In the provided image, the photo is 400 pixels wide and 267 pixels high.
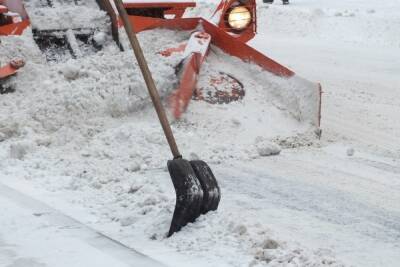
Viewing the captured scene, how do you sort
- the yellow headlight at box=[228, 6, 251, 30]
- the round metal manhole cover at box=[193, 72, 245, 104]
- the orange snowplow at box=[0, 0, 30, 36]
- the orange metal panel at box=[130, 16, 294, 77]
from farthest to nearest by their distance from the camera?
the yellow headlight at box=[228, 6, 251, 30] < the orange metal panel at box=[130, 16, 294, 77] < the orange snowplow at box=[0, 0, 30, 36] < the round metal manhole cover at box=[193, 72, 245, 104]

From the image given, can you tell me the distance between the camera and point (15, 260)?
9.23ft

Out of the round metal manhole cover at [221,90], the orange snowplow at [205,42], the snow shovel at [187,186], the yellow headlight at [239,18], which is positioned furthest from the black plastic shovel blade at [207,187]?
the yellow headlight at [239,18]

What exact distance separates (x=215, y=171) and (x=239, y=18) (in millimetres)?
1956

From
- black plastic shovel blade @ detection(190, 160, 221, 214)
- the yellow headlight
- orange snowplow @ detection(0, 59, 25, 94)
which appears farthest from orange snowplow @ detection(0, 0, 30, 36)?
black plastic shovel blade @ detection(190, 160, 221, 214)

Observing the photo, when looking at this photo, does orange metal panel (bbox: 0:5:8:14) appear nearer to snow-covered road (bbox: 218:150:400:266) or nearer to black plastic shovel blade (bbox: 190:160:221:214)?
snow-covered road (bbox: 218:150:400:266)

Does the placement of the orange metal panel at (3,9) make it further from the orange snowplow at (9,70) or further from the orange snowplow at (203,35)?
the orange snowplow at (203,35)

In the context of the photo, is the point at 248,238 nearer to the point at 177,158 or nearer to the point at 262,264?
the point at 262,264

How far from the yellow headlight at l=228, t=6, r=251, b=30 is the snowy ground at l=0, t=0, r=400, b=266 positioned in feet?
2.80

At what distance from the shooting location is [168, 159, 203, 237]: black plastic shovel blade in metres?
2.98

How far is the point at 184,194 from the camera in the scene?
2979 mm

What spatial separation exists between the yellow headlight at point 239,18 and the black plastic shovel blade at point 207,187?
2.64 metres

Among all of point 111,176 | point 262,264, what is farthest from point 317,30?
point 262,264

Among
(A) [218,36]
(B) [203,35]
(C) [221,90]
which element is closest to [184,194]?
(C) [221,90]

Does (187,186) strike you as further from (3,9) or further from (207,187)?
(3,9)
